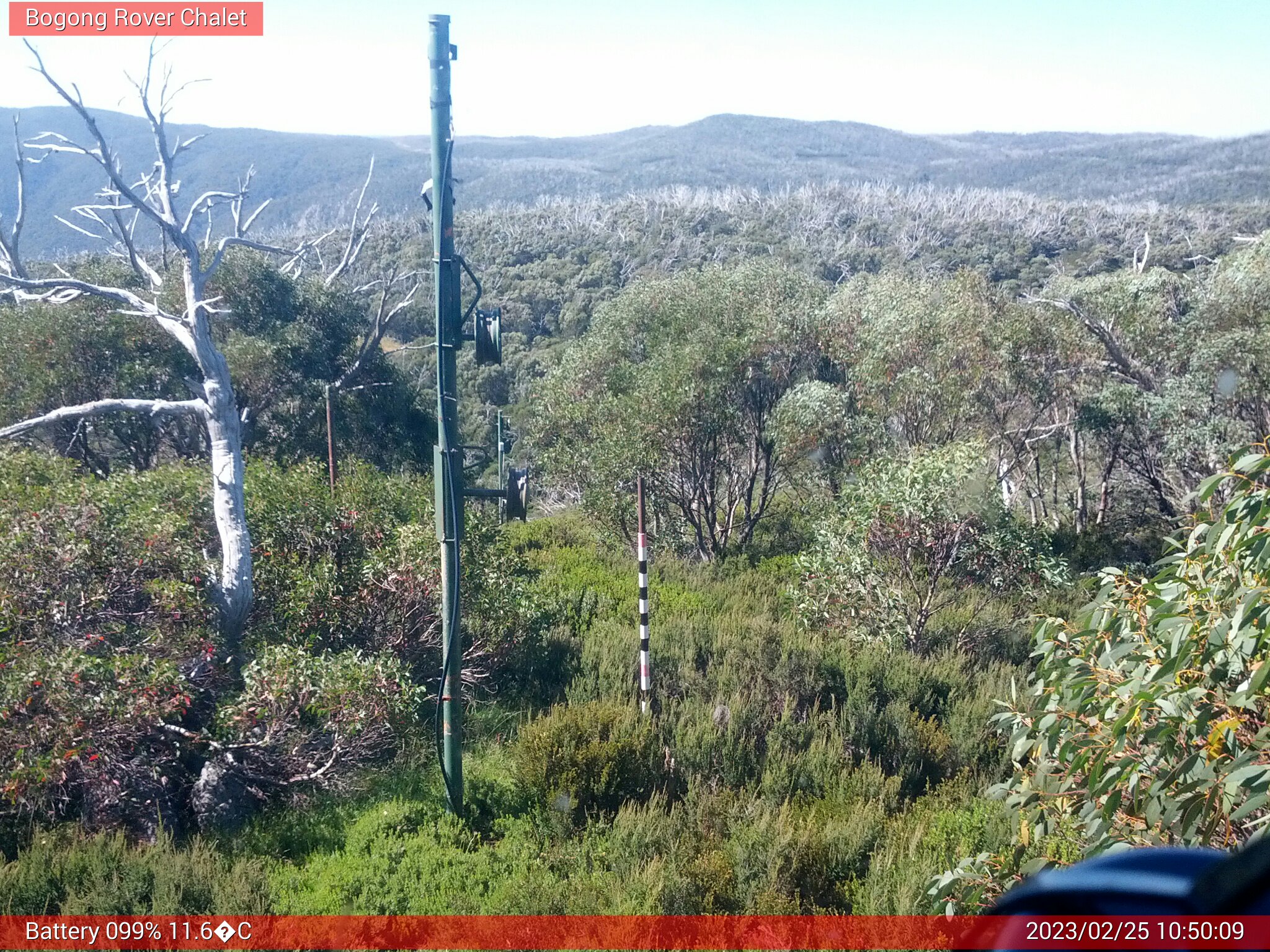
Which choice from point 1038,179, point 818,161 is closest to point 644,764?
point 1038,179

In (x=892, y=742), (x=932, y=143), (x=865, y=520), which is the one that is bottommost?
(x=892, y=742)

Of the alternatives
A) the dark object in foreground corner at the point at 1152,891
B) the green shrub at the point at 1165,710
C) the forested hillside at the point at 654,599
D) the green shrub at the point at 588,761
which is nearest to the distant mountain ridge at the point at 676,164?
the forested hillside at the point at 654,599

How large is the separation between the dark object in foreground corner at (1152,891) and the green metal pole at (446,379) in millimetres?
4935

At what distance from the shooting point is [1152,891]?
803mm

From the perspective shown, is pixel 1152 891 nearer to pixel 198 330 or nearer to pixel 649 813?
pixel 649 813

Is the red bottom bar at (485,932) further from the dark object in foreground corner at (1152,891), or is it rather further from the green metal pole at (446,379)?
the dark object in foreground corner at (1152,891)

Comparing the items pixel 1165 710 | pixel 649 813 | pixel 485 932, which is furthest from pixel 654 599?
pixel 1165 710

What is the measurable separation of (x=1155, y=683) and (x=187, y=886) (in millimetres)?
4810

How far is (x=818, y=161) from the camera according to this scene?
9700 cm

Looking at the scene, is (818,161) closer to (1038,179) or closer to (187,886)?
(1038,179)

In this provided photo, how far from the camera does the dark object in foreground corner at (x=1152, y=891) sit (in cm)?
75

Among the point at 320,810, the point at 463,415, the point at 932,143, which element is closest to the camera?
the point at 320,810

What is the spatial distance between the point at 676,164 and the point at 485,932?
96.1m

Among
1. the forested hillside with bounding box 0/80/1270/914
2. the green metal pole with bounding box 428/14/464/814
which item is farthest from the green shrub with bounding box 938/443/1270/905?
the green metal pole with bounding box 428/14/464/814
